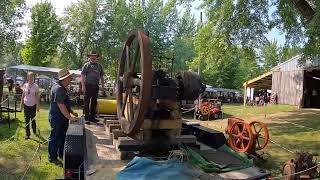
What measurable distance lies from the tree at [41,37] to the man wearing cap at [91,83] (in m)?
38.6

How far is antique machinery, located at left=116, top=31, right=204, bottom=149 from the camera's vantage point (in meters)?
4.99

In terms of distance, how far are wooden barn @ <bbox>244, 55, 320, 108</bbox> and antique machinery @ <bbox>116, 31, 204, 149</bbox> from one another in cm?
2217

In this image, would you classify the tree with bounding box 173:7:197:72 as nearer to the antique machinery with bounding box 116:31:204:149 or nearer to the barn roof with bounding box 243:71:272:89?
the barn roof with bounding box 243:71:272:89

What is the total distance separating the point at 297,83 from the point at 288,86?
890 millimetres

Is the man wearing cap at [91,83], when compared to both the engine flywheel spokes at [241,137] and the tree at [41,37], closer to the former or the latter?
the engine flywheel spokes at [241,137]

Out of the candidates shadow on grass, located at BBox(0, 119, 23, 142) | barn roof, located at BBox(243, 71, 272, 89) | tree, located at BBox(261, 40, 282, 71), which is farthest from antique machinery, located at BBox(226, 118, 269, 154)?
tree, located at BBox(261, 40, 282, 71)

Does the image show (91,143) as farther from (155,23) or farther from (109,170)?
(155,23)

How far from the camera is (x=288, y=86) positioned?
2917 centimetres

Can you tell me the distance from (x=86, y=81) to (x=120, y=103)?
1.74 m

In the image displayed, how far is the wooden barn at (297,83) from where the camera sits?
89.6ft

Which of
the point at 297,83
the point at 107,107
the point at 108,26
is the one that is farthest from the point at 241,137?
the point at 108,26

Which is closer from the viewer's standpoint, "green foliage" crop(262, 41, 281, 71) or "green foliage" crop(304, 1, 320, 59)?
"green foliage" crop(304, 1, 320, 59)

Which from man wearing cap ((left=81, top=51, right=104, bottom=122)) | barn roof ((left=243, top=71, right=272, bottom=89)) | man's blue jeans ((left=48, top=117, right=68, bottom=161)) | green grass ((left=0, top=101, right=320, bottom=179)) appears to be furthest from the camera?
barn roof ((left=243, top=71, right=272, bottom=89))

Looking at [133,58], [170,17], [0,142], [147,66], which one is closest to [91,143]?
[133,58]
